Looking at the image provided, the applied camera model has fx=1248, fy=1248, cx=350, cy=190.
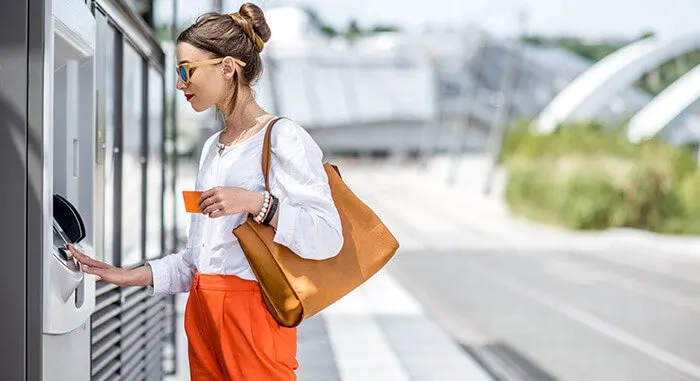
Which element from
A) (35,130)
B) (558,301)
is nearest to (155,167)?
(35,130)

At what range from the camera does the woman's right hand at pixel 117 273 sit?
3158 mm

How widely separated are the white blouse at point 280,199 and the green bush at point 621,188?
27.3m

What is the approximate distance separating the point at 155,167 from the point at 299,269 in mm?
5166

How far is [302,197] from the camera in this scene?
287cm

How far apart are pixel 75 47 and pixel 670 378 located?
22.9ft

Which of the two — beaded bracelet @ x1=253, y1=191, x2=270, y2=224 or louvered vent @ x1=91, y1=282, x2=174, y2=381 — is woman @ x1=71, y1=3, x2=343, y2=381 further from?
louvered vent @ x1=91, y1=282, x2=174, y2=381

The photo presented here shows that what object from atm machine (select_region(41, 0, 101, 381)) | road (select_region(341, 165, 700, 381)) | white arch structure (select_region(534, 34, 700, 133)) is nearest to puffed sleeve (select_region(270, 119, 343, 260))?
atm machine (select_region(41, 0, 101, 381))

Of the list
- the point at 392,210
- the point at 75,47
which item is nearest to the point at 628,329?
the point at 75,47

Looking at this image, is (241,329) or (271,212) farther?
(241,329)

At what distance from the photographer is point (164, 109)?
7.84 meters

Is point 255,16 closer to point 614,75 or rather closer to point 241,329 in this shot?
point 241,329

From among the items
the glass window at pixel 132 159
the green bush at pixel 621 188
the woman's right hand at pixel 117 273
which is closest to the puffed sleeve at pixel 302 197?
the woman's right hand at pixel 117 273

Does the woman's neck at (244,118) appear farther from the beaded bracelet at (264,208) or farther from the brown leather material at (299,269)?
the beaded bracelet at (264,208)

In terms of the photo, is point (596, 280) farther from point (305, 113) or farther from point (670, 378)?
point (305, 113)
